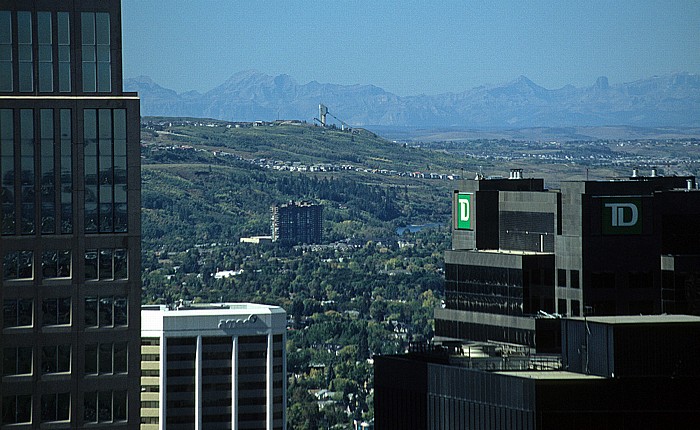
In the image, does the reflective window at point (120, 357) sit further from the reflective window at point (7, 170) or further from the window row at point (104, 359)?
the reflective window at point (7, 170)

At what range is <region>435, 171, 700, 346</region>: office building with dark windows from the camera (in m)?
101

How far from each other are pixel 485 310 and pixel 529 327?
19.1 feet

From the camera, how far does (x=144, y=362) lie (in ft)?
539

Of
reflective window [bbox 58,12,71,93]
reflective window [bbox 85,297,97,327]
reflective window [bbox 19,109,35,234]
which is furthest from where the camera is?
reflective window [bbox 58,12,71,93]

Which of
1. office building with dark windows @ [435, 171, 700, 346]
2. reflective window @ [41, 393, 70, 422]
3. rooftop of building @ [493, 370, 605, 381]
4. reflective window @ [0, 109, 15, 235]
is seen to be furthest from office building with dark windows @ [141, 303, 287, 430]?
reflective window @ [41, 393, 70, 422]

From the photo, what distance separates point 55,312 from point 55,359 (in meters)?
1.74

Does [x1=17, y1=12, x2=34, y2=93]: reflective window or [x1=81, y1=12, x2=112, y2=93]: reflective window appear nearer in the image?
[x1=17, y1=12, x2=34, y2=93]: reflective window

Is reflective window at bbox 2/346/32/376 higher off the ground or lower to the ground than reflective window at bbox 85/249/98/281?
lower

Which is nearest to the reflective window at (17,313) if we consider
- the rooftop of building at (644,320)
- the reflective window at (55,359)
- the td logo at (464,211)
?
the reflective window at (55,359)

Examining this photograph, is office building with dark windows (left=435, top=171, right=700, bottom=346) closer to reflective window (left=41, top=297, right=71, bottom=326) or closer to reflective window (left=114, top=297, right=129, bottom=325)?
reflective window (left=114, top=297, right=129, bottom=325)

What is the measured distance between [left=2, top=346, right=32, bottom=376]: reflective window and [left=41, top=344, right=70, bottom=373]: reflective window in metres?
0.50

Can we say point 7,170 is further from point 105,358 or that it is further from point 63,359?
point 105,358

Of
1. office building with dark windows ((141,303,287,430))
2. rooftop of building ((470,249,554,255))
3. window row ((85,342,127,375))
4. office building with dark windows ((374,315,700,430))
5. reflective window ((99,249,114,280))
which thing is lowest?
office building with dark windows ((141,303,287,430))

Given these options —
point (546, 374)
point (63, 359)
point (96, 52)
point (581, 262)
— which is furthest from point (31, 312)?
point (581, 262)
